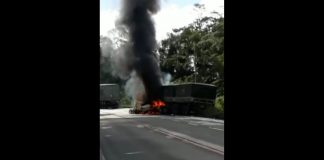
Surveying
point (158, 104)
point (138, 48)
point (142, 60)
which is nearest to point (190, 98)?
point (158, 104)

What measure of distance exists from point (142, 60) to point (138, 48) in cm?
139

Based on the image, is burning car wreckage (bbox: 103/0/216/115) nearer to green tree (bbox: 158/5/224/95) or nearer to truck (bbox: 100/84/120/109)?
green tree (bbox: 158/5/224/95)

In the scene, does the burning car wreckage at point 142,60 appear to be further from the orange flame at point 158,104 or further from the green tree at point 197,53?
the green tree at point 197,53

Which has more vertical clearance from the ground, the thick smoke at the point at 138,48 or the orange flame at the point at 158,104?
the thick smoke at the point at 138,48

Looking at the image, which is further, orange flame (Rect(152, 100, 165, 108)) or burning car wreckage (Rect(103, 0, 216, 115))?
burning car wreckage (Rect(103, 0, 216, 115))

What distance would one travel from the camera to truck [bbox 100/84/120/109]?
57344 mm

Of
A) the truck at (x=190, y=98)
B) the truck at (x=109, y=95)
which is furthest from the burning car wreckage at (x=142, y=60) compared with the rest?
the truck at (x=109, y=95)

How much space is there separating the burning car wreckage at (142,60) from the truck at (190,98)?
0.24 m

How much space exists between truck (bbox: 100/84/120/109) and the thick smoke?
472 inches

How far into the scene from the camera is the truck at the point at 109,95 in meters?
57.3

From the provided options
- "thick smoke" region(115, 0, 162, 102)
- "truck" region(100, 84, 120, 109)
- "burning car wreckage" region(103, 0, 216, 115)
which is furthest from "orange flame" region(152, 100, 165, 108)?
"truck" region(100, 84, 120, 109)

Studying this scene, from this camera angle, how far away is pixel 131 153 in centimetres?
1270
